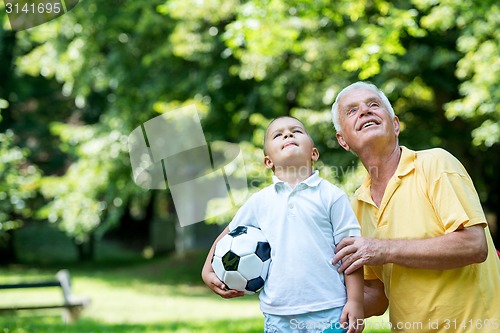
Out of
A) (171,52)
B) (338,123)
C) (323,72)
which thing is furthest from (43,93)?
(338,123)

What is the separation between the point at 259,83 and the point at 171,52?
2.22 metres

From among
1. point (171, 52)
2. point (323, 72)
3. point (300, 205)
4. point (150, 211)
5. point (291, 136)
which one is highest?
point (171, 52)

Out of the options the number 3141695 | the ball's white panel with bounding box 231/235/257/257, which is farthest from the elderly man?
the number 3141695

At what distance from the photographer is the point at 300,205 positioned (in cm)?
295

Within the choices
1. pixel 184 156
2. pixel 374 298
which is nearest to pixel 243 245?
pixel 374 298

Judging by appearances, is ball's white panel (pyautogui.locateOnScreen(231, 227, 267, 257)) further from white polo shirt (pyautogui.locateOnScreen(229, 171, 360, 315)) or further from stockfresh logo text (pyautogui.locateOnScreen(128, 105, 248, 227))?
stockfresh logo text (pyautogui.locateOnScreen(128, 105, 248, 227))

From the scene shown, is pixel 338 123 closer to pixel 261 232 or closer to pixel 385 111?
pixel 385 111

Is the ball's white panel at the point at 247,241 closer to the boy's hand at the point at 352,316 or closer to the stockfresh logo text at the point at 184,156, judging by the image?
the boy's hand at the point at 352,316

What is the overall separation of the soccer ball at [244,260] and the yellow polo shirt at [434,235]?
0.56 m

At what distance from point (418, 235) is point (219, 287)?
3.13ft

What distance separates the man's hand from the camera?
275 centimetres

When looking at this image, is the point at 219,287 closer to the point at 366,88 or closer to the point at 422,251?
the point at 422,251

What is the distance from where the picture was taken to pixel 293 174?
308 centimetres

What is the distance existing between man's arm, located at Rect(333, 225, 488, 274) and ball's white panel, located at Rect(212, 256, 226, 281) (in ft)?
1.85
